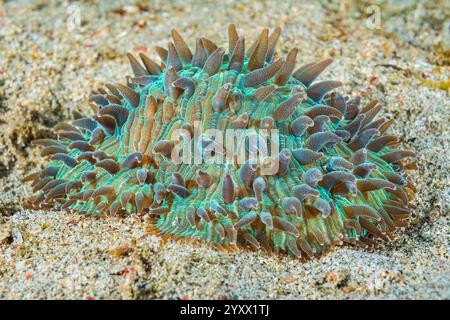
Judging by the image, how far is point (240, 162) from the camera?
4535 mm

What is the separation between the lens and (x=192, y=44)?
776 cm

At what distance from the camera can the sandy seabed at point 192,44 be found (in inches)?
165

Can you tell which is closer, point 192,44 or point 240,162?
point 240,162

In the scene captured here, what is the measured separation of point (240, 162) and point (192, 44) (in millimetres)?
3757

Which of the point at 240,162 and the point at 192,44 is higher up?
the point at 192,44

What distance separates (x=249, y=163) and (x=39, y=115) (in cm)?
394

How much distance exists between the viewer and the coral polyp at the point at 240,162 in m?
4.46

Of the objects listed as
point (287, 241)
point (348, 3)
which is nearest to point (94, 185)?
point (287, 241)

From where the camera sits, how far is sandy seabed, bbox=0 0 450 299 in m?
4.20

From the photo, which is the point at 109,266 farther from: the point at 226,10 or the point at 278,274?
the point at 226,10

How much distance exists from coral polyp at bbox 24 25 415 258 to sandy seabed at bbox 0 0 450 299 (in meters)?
0.21

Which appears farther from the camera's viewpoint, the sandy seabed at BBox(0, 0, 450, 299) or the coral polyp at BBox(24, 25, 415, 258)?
the coral polyp at BBox(24, 25, 415, 258)

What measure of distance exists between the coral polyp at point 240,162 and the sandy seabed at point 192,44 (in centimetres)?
21

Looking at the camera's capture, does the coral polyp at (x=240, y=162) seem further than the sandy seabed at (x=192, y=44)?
Yes
